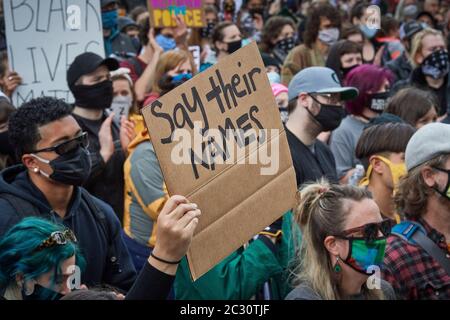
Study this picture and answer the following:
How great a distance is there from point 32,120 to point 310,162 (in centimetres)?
182

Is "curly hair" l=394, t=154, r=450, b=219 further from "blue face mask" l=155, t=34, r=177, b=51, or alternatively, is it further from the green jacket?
"blue face mask" l=155, t=34, r=177, b=51

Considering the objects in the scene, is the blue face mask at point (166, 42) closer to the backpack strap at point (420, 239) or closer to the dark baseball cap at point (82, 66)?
the dark baseball cap at point (82, 66)

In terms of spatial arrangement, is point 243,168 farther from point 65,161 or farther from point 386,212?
point 386,212

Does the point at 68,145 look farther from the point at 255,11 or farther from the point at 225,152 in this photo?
the point at 255,11

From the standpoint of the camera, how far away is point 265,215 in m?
3.39

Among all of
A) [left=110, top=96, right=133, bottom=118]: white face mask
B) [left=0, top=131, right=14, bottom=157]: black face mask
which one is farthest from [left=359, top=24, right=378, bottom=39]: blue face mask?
[left=0, top=131, right=14, bottom=157]: black face mask

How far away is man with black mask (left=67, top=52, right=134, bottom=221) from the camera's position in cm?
582

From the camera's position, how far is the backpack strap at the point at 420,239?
12.8ft

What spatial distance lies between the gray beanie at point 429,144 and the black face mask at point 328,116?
1374mm

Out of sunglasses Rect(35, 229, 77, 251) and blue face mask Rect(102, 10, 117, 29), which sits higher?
sunglasses Rect(35, 229, 77, 251)

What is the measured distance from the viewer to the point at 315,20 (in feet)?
31.8

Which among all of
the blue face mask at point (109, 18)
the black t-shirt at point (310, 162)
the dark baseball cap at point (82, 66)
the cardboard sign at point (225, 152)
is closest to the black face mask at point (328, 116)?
the black t-shirt at point (310, 162)

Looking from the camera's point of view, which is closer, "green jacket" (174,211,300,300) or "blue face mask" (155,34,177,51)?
"green jacket" (174,211,300,300)
